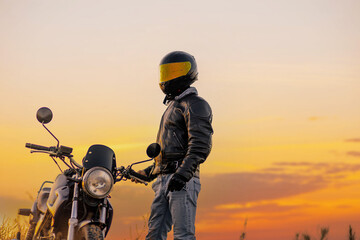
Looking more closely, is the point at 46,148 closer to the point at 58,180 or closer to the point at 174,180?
the point at 58,180

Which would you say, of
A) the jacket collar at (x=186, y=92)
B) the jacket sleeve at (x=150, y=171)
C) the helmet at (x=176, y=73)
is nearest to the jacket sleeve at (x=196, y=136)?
the jacket collar at (x=186, y=92)

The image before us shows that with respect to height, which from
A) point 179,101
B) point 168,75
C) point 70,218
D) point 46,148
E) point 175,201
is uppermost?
point 168,75

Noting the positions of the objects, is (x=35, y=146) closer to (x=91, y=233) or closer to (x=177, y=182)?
(x=91, y=233)

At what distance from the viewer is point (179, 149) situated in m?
5.52

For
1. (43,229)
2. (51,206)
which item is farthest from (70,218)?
(43,229)

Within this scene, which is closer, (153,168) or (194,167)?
(194,167)

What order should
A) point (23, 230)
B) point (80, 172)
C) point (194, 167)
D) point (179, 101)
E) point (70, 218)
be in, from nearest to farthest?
point (70, 218) < point (80, 172) < point (194, 167) < point (179, 101) < point (23, 230)

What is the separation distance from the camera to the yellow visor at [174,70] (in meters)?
5.90

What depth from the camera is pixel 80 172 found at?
488cm

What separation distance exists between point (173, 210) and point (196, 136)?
811 mm

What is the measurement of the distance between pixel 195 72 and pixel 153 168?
1.22 metres

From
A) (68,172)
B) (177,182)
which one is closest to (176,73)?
(177,182)

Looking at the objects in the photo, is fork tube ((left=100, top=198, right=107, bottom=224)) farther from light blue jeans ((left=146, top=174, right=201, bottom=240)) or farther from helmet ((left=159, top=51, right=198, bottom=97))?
helmet ((left=159, top=51, right=198, bottom=97))

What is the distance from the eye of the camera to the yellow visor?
5.90m
